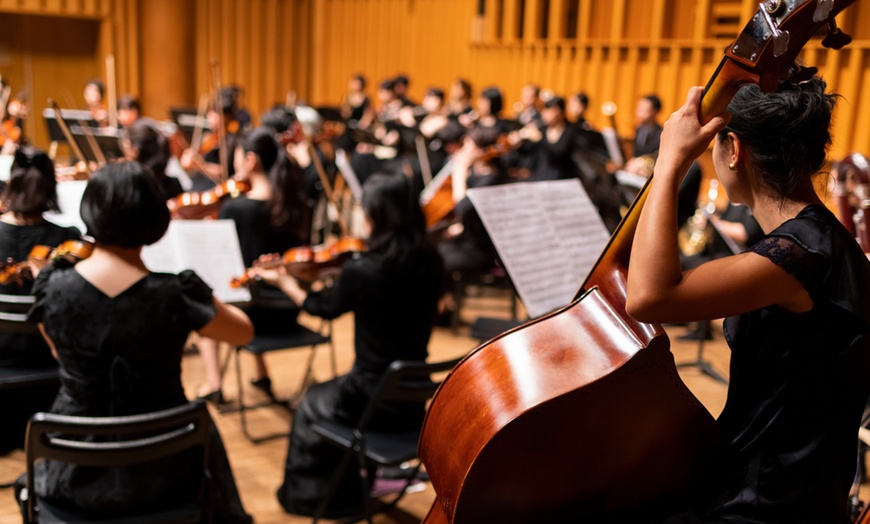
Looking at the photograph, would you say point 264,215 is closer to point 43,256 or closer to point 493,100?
point 43,256

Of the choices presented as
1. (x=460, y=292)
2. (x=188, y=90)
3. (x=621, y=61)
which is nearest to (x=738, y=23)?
(x=621, y=61)

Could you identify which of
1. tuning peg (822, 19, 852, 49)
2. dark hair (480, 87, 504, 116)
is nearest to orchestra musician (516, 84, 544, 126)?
dark hair (480, 87, 504, 116)

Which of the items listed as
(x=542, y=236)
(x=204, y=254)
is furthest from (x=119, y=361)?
(x=542, y=236)

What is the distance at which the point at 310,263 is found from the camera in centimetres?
326

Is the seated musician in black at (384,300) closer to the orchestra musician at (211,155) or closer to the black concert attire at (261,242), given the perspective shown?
the black concert attire at (261,242)

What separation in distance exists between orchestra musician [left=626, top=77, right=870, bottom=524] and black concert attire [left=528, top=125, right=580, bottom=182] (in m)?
5.32

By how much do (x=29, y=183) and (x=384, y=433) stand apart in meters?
1.62

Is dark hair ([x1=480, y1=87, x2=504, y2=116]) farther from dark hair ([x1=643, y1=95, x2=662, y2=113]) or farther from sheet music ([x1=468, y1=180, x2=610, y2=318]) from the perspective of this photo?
sheet music ([x1=468, y1=180, x2=610, y2=318])

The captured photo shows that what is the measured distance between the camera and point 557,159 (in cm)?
663

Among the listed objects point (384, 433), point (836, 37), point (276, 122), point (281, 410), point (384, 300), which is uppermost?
point (836, 37)

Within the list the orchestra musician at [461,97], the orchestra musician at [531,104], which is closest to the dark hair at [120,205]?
the orchestra musician at [531,104]

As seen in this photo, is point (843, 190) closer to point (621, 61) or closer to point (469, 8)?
point (621, 61)

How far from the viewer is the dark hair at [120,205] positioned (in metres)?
2.06

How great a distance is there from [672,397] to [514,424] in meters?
0.27
